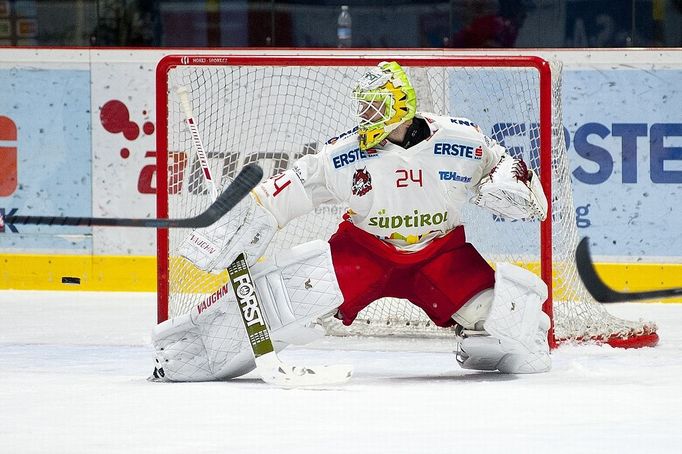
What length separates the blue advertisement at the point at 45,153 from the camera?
6.55 metres

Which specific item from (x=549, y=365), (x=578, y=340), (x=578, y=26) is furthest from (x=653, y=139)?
(x=549, y=365)

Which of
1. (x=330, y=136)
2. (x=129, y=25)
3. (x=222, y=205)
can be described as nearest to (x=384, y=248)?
(x=222, y=205)

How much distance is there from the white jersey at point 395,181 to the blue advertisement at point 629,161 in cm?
193

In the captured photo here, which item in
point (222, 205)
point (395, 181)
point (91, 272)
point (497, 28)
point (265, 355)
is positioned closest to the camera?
point (222, 205)

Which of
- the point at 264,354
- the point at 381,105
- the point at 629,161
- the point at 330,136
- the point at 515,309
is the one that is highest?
the point at 381,105

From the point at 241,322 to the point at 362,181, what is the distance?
0.56 metres

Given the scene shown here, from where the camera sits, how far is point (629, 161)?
6.19m

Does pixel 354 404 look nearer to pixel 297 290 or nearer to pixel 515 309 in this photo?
pixel 297 290

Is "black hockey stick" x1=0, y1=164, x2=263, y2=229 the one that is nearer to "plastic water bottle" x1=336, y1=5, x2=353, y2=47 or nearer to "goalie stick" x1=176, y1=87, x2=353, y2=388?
"goalie stick" x1=176, y1=87, x2=353, y2=388

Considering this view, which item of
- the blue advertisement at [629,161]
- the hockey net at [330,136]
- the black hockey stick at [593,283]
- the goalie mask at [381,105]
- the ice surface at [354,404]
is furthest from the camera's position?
the blue advertisement at [629,161]

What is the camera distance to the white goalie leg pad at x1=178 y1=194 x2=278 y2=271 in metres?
4.19

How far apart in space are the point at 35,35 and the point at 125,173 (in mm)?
782

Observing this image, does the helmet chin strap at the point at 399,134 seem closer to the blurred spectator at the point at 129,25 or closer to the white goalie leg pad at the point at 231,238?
the white goalie leg pad at the point at 231,238

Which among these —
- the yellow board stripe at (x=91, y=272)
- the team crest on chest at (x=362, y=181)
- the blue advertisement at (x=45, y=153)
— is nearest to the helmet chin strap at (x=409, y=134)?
the team crest on chest at (x=362, y=181)
